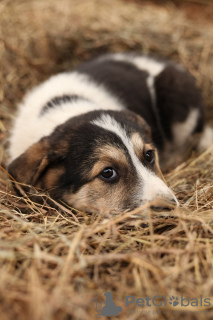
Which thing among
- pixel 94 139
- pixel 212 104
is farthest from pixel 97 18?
pixel 94 139

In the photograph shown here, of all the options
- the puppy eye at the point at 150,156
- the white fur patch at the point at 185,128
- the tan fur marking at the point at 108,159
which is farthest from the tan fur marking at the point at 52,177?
the white fur patch at the point at 185,128

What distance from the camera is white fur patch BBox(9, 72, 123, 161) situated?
4.55 metres

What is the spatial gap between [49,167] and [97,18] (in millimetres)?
4743

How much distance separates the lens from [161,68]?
612 cm

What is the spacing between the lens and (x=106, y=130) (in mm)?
3871

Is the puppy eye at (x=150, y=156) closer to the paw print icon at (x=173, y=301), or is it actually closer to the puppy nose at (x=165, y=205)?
the puppy nose at (x=165, y=205)

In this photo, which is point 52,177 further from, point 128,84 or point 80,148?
point 128,84

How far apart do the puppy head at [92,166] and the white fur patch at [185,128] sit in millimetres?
2145

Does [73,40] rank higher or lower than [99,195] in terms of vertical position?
higher

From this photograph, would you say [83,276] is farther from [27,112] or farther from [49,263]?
[27,112]

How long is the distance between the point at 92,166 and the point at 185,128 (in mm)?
2679

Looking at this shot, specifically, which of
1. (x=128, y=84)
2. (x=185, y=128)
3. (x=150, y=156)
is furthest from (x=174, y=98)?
(x=150, y=156)

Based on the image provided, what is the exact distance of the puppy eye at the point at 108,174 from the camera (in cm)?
378

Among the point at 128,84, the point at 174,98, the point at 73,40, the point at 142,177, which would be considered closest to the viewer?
the point at 142,177
